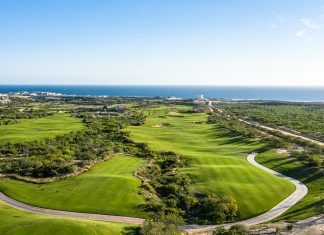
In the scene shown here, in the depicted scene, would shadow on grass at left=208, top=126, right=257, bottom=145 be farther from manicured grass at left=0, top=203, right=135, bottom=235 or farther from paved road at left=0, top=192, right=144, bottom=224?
manicured grass at left=0, top=203, right=135, bottom=235

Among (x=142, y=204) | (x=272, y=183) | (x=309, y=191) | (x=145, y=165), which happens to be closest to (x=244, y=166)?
(x=272, y=183)

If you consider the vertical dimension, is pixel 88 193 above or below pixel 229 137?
below

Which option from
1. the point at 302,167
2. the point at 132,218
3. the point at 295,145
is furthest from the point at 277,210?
the point at 295,145

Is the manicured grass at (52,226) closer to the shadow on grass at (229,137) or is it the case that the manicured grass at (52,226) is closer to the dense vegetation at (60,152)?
the dense vegetation at (60,152)

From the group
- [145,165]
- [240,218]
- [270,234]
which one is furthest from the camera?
[145,165]

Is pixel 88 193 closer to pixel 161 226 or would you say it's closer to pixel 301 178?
pixel 161 226

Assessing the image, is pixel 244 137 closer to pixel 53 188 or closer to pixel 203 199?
pixel 203 199

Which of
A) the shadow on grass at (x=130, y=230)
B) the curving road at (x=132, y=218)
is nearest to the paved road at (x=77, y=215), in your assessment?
the curving road at (x=132, y=218)

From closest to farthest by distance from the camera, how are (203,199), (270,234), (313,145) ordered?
(270,234) < (203,199) < (313,145)
